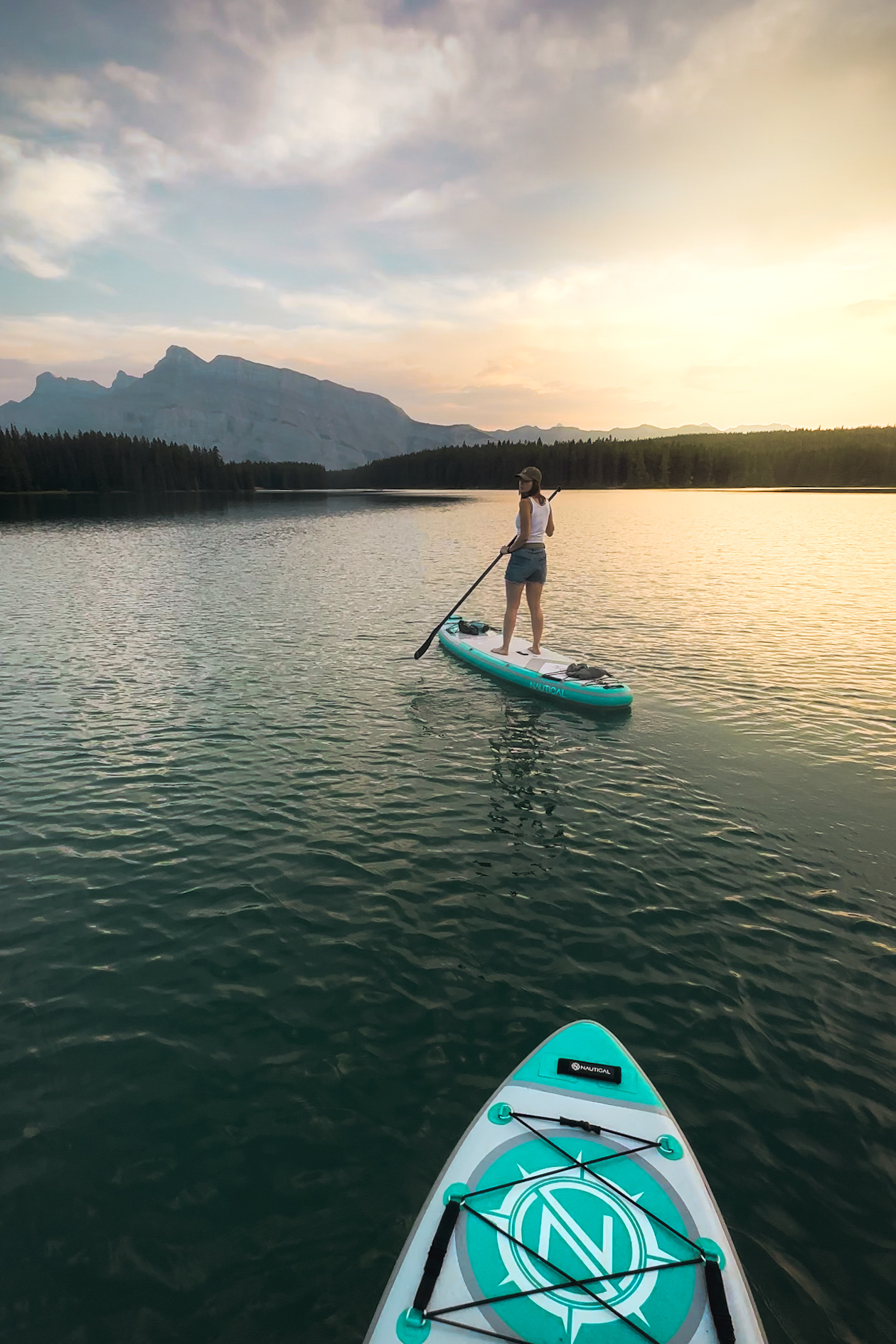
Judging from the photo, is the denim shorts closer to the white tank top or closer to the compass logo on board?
the white tank top

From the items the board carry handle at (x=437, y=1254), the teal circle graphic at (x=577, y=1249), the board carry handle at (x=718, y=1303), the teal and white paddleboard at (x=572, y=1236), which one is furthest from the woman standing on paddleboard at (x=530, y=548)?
the board carry handle at (x=718, y=1303)

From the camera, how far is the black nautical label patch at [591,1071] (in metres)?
5.68

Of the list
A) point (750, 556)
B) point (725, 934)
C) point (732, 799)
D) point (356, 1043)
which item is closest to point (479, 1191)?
point (356, 1043)

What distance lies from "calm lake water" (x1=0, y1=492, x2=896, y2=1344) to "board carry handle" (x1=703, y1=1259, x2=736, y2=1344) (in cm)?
78

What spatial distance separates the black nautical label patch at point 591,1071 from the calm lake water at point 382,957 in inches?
32.1

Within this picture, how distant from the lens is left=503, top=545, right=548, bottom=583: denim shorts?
659 inches

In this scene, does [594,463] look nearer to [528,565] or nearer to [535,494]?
[528,565]

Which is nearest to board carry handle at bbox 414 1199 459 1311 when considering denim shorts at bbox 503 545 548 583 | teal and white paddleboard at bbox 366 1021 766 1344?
teal and white paddleboard at bbox 366 1021 766 1344

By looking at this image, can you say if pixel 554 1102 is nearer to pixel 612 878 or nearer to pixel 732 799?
pixel 612 878

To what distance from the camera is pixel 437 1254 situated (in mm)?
4285

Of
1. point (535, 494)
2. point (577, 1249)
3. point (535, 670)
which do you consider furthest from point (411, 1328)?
point (535, 494)

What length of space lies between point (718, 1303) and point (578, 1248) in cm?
89

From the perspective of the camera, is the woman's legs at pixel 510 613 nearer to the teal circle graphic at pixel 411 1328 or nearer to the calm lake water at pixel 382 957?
the calm lake water at pixel 382 957

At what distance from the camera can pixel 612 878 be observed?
31.0ft
